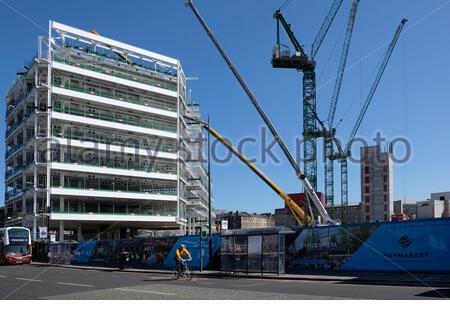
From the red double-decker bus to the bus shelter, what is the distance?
25753 millimetres

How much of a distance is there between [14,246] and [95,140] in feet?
66.1

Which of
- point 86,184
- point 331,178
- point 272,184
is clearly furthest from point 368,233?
point 331,178

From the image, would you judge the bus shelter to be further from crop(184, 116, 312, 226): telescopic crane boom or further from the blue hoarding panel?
crop(184, 116, 312, 226): telescopic crane boom

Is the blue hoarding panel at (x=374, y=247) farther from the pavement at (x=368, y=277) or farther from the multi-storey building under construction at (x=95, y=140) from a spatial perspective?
the multi-storey building under construction at (x=95, y=140)

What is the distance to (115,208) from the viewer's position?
2621 inches

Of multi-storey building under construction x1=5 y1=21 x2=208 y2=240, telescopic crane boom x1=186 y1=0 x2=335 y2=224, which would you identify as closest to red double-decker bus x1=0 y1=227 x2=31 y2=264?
multi-storey building under construction x1=5 y1=21 x2=208 y2=240

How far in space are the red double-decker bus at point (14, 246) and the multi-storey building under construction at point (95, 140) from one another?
36.5 ft

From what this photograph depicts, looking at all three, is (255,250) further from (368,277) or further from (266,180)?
(266,180)

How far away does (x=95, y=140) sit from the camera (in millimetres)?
62656

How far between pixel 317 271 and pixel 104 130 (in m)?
44.3

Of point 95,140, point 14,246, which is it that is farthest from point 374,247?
point 95,140

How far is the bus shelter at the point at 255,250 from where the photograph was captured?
81.4ft

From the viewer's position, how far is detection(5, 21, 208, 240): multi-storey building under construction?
2372 inches

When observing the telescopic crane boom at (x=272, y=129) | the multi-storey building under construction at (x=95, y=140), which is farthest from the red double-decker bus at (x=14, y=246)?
the telescopic crane boom at (x=272, y=129)
